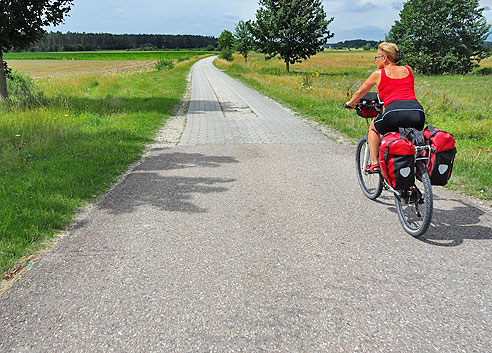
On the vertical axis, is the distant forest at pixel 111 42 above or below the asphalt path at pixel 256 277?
above

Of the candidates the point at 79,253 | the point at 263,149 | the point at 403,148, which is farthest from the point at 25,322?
the point at 263,149

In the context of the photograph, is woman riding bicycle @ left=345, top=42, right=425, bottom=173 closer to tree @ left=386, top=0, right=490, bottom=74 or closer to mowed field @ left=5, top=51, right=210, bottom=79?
mowed field @ left=5, top=51, right=210, bottom=79

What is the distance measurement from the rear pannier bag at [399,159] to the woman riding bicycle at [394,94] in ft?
0.57

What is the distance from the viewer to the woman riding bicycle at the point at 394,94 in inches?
147

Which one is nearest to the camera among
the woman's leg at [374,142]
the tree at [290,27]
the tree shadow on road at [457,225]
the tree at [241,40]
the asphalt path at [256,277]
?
the asphalt path at [256,277]

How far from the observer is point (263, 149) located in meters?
7.93

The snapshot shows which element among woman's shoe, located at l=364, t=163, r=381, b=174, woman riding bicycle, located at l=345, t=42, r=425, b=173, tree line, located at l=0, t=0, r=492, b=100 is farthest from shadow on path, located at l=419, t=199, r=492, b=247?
tree line, located at l=0, t=0, r=492, b=100

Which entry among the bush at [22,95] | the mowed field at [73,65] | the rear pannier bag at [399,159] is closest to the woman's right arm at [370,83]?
the rear pannier bag at [399,159]

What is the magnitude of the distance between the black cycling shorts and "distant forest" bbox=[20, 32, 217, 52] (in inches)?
4444

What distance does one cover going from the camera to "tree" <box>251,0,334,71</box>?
38.2m

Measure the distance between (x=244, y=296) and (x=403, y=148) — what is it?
212 cm

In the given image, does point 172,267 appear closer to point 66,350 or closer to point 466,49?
point 66,350

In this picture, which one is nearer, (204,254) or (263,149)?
(204,254)

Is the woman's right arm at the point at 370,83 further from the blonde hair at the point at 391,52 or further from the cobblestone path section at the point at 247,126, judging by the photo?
the cobblestone path section at the point at 247,126
